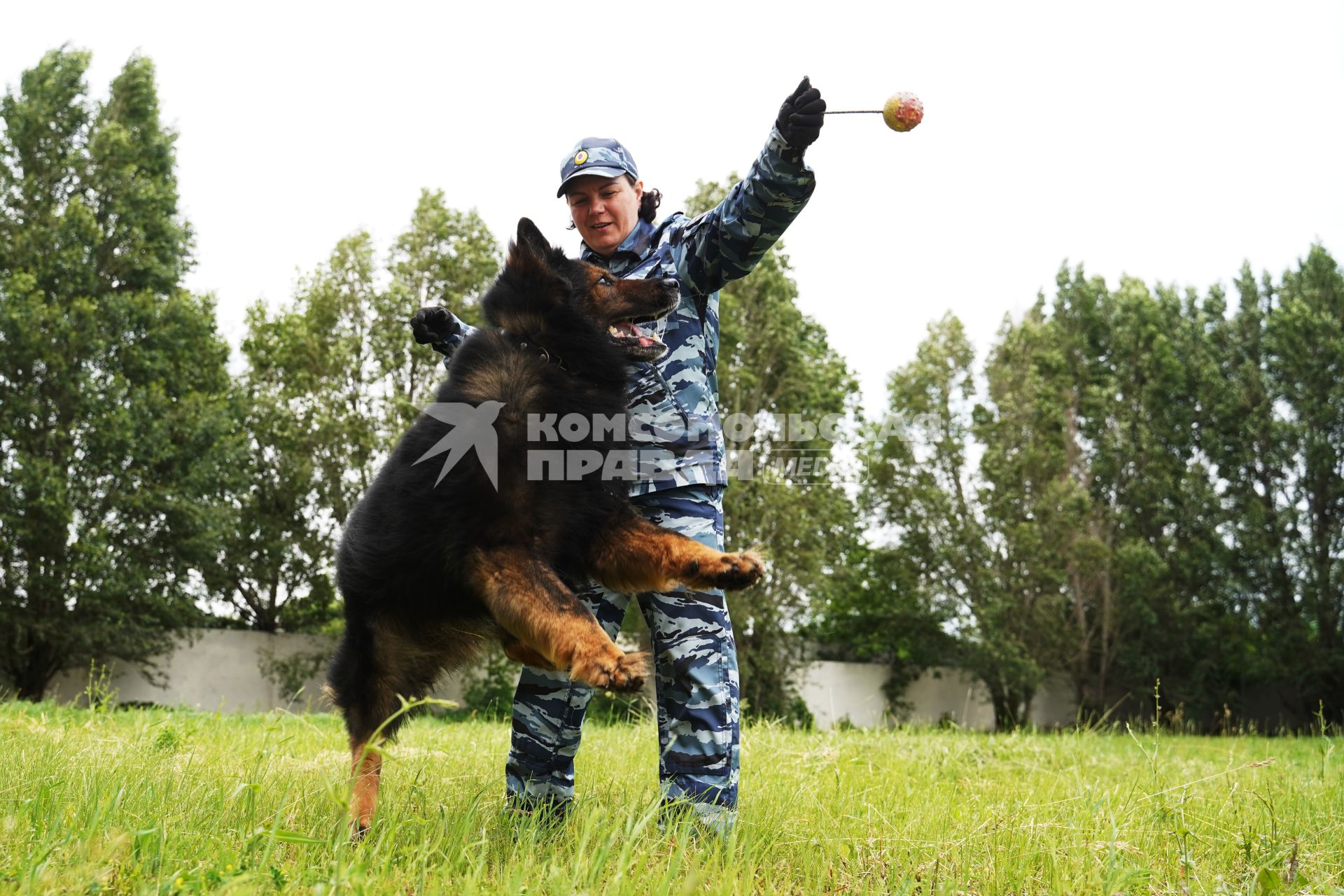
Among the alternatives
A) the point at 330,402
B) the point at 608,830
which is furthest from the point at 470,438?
the point at 330,402

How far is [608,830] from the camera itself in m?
2.40

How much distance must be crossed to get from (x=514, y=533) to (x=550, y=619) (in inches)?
12.9

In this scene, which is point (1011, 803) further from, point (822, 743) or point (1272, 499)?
point (1272, 499)

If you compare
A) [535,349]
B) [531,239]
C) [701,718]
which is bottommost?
[701,718]

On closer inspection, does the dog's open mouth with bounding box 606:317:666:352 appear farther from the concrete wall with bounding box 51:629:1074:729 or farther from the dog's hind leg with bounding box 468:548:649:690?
the concrete wall with bounding box 51:629:1074:729

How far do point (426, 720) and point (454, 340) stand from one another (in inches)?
228

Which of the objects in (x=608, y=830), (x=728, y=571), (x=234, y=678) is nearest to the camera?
(x=608, y=830)

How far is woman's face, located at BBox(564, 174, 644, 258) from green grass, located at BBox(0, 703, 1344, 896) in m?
2.02

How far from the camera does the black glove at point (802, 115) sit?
9.42ft

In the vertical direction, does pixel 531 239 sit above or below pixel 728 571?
above

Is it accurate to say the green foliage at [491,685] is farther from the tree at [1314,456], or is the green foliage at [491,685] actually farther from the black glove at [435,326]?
the tree at [1314,456]

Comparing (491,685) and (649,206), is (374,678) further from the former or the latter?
(491,685)

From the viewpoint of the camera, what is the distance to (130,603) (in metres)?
16.8

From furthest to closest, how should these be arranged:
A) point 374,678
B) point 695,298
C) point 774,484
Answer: point 774,484 → point 695,298 → point 374,678
